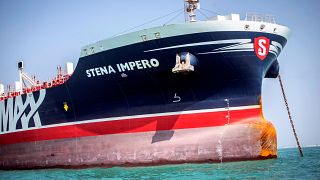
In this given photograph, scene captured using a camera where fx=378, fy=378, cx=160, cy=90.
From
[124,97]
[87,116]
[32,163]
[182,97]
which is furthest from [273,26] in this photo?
[32,163]

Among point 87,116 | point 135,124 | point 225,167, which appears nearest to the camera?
point 225,167

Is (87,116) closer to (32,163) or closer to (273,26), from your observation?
(32,163)

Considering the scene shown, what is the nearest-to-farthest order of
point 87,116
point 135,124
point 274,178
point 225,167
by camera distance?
point 274,178, point 225,167, point 135,124, point 87,116

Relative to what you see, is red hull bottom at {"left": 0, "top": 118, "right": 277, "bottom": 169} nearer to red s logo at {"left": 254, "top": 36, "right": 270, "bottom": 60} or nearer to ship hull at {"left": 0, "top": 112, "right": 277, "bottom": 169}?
ship hull at {"left": 0, "top": 112, "right": 277, "bottom": 169}

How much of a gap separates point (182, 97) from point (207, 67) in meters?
1.85

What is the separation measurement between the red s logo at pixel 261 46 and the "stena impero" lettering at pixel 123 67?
4658 mm

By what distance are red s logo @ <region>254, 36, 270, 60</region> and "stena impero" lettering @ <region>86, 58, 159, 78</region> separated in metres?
4.66

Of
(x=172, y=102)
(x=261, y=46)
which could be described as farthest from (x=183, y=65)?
(x=261, y=46)

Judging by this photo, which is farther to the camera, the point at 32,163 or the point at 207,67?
the point at 32,163

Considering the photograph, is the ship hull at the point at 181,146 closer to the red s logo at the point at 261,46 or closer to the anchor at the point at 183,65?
the anchor at the point at 183,65

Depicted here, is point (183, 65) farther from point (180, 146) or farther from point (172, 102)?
point (180, 146)

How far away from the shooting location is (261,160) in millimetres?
17234

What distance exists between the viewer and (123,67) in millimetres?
18391

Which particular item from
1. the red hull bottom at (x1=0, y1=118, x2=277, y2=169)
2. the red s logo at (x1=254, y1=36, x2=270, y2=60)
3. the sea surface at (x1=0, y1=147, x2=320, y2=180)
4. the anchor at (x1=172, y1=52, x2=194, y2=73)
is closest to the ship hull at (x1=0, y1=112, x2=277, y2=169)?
the red hull bottom at (x1=0, y1=118, x2=277, y2=169)
